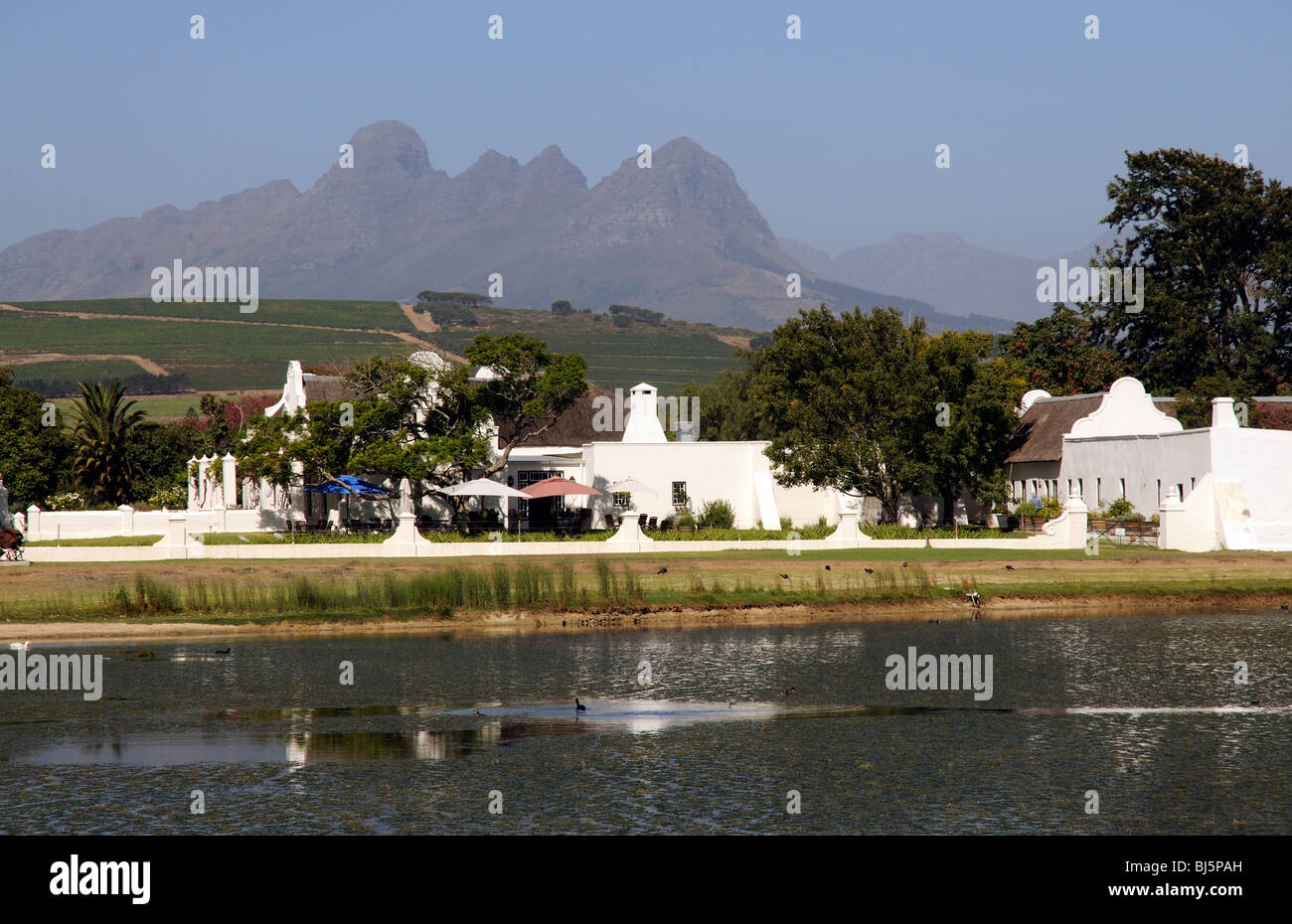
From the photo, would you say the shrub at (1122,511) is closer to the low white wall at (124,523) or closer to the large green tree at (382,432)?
the large green tree at (382,432)

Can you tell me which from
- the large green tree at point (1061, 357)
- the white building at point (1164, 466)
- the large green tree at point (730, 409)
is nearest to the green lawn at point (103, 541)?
the white building at point (1164, 466)

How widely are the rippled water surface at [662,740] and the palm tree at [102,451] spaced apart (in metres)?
42.5

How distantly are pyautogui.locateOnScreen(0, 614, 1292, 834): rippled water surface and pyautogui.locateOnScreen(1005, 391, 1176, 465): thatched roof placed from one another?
→ 26487 mm

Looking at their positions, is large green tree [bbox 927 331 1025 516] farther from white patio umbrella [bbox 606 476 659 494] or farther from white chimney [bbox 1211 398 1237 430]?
white patio umbrella [bbox 606 476 659 494]


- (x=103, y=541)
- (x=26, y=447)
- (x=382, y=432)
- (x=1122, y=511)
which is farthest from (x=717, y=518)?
(x=26, y=447)

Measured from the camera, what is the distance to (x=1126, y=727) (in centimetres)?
2156

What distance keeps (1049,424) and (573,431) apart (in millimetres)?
21519

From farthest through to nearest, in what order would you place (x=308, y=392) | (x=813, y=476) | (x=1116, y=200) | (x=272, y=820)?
(x=1116, y=200) → (x=308, y=392) → (x=813, y=476) → (x=272, y=820)

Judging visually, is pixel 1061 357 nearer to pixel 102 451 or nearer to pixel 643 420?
pixel 643 420

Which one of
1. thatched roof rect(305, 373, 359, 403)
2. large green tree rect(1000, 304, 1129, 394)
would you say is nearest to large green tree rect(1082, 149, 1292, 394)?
large green tree rect(1000, 304, 1129, 394)

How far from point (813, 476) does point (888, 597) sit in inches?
683

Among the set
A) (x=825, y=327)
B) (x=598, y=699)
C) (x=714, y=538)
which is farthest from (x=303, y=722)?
(x=825, y=327)

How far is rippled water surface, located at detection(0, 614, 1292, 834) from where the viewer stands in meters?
17.0
